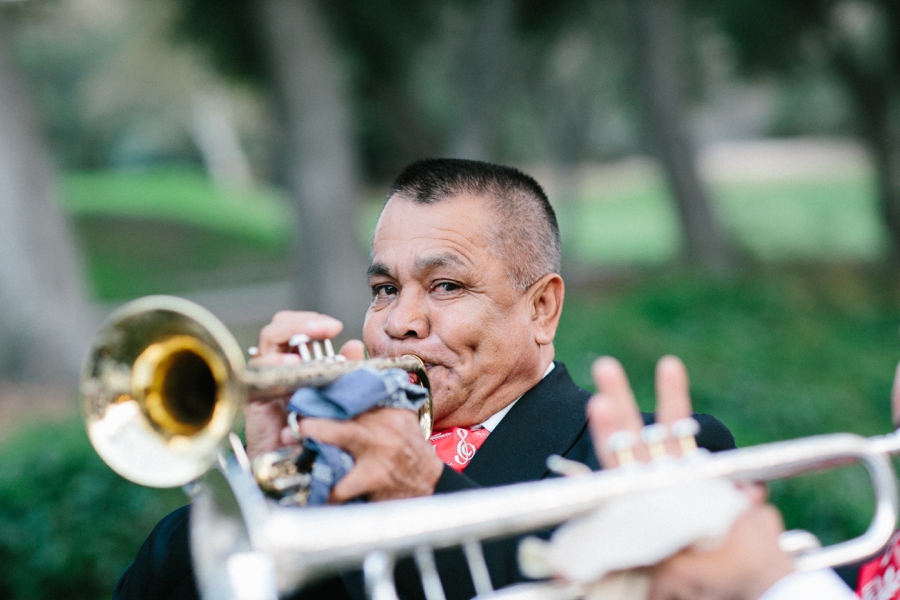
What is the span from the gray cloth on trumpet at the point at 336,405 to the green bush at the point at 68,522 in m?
2.94

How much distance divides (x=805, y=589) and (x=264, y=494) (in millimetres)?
1027

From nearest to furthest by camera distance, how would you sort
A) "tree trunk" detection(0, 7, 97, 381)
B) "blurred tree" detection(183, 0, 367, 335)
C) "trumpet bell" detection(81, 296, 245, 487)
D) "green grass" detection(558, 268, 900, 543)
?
"trumpet bell" detection(81, 296, 245, 487) < "green grass" detection(558, 268, 900, 543) < "tree trunk" detection(0, 7, 97, 381) < "blurred tree" detection(183, 0, 367, 335)

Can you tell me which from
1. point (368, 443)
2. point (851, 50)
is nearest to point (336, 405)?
point (368, 443)

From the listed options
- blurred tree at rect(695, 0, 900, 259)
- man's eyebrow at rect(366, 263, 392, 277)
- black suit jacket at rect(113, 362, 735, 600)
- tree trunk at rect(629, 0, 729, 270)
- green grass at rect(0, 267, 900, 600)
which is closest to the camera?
black suit jacket at rect(113, 362, 735, 600)

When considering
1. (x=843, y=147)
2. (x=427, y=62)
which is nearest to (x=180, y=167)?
(x=427, y=62)

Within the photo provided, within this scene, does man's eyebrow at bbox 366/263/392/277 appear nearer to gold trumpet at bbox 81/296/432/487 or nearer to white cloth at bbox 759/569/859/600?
gold trumpet at bbox 81/296/432/487

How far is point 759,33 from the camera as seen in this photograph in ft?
48.4

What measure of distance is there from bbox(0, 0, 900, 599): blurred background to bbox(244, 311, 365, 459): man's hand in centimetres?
263

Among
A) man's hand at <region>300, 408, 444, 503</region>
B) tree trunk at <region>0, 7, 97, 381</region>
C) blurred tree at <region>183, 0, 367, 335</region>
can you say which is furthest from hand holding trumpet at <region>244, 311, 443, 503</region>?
blurred tree at <region>183, 0, 367, 335</region>

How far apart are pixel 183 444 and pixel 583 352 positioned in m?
6.47

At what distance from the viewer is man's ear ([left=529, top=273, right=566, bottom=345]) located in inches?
107

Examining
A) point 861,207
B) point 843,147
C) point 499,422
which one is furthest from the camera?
point 843,147

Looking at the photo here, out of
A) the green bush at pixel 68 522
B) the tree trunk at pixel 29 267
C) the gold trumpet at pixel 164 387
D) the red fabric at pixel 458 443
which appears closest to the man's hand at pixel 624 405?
the gold trumpet at pixel 164 387

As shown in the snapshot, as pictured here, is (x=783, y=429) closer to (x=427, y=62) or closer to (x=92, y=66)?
(x=427, y=62)
